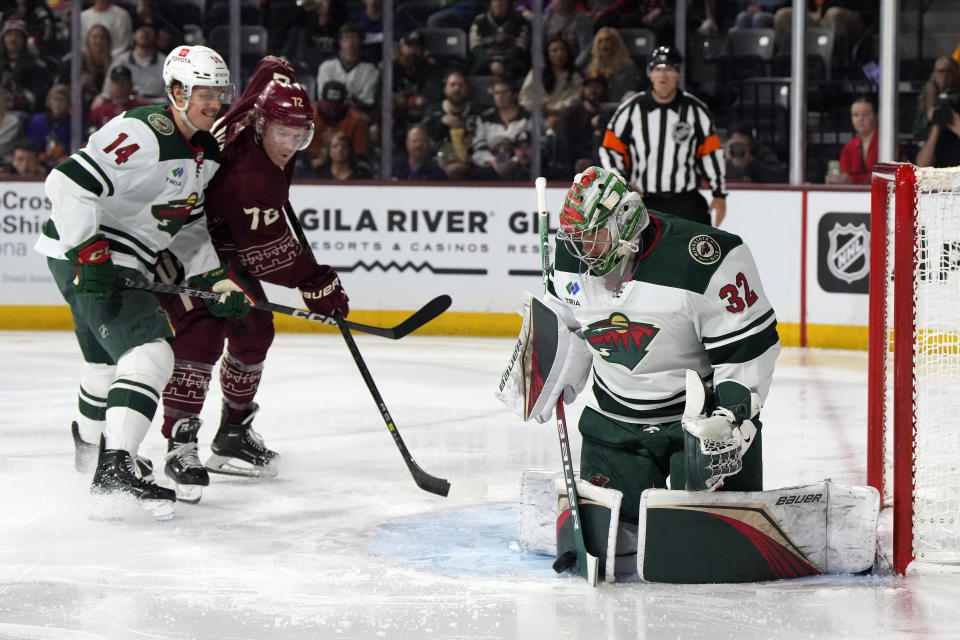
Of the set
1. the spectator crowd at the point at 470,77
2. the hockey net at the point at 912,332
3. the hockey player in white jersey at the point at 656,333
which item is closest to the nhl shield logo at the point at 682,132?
the spectator crowd at the point at 470,77

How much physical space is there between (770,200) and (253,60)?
7.89ft

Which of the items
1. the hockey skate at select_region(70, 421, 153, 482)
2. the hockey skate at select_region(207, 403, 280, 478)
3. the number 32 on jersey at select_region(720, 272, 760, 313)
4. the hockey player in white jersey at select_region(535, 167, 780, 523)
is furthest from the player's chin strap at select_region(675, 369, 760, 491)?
the hockey skate at select_region(70, 421, 153, 482)

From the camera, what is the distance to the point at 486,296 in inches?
255

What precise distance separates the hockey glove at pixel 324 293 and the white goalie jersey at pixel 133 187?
0.30 meters

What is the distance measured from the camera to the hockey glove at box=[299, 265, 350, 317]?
3.70 meters

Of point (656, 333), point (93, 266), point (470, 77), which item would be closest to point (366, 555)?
point (656, 333)

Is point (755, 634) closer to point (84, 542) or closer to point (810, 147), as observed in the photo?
point (84, 542)

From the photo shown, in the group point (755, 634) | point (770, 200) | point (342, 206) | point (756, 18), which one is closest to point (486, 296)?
point (342, 206)

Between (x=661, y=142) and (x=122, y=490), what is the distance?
3008 mm

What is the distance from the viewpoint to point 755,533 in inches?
106

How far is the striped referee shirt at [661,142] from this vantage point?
5609mm

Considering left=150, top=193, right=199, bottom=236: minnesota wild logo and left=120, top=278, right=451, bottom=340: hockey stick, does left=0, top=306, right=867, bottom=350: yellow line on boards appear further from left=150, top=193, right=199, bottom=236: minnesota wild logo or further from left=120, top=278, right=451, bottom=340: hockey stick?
left=150, top=193, right=199, bottom=236: minnesota wild logo

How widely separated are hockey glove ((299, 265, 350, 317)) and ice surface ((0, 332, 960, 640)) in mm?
425

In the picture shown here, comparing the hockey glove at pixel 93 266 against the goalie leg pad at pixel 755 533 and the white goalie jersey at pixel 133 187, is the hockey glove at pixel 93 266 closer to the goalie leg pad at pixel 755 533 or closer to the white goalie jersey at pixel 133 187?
the white goalie jersey at pixel 133 187
